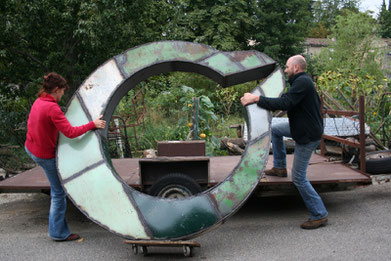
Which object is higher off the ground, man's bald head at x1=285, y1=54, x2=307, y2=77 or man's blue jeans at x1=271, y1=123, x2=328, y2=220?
man's bald head at x1=285, y1=54, x2=307, y2=77

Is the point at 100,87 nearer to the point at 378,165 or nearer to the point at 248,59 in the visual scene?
the point at 248,59

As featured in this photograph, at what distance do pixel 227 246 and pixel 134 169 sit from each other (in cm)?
222

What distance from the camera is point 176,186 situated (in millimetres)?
4375

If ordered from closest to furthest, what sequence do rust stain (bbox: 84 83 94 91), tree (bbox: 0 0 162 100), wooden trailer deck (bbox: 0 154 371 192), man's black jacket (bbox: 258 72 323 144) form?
man's black jacket (bbox: 258 72 323 144)
rust stain (bbox: 84 83 94 91)
wooden trailer deck (bbox: 0 154 371 192)
tree (bbox: 0 0 162 100)

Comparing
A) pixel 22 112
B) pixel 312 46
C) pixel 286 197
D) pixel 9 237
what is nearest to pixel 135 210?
pixel 9 237

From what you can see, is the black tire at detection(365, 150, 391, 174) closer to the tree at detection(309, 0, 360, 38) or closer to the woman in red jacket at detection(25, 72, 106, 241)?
the woman in red jacket at detection(25, 72, 106, 241)

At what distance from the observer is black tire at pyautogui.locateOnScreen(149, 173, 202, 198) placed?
4344mm

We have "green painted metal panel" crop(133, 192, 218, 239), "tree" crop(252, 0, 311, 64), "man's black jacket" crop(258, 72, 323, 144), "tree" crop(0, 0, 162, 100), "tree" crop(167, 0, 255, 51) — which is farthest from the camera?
"tree" crop(252, 0, 311, 64)

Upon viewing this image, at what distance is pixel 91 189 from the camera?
12.6 ft

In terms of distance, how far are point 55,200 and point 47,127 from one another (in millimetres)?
808

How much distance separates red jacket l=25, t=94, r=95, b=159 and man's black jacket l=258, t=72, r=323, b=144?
1.97 m

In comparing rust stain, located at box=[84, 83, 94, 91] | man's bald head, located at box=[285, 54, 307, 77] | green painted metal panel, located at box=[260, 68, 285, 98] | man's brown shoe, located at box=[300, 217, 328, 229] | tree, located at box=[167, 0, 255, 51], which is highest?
tree, located at box=[167, 0, 255, 51]

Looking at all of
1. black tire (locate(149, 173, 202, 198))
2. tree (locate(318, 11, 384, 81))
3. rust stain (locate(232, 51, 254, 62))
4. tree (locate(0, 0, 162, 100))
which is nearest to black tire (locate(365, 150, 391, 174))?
rust stain (locate(232, 51, 254, 62))

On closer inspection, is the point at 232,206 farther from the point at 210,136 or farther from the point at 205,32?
the point at 205,32
